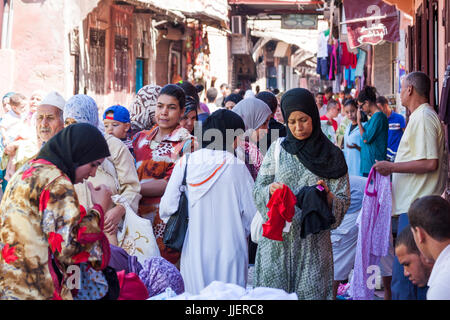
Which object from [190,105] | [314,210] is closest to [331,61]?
[190,105]

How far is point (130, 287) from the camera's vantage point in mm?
4168

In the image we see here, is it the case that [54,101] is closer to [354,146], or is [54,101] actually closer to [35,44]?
[354,146]

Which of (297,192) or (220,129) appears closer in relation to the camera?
(297,192)

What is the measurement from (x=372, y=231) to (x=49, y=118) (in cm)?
260

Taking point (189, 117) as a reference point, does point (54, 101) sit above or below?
above

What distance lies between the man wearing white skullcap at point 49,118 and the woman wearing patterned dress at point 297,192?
5.94ft

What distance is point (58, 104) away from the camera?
539 centimetres

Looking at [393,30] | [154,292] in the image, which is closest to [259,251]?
[154,292]

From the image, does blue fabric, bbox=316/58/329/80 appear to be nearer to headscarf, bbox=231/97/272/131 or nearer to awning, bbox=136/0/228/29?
awning, bbox=136/0/228/29

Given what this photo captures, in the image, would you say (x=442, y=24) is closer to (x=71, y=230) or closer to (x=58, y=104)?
(x=58, y=104)

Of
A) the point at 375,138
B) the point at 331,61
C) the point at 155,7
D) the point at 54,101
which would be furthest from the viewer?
the point at 331,61

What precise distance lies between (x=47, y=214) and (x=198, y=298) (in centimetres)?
89

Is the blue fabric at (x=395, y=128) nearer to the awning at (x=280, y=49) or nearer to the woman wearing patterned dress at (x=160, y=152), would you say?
the woman wearing patterned dress at (x=160, y=152)

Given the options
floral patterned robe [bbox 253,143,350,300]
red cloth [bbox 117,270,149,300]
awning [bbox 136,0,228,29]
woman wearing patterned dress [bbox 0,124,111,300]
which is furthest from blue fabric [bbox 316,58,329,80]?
woman wearing patterned dress [bbox 0,124,111,300]
